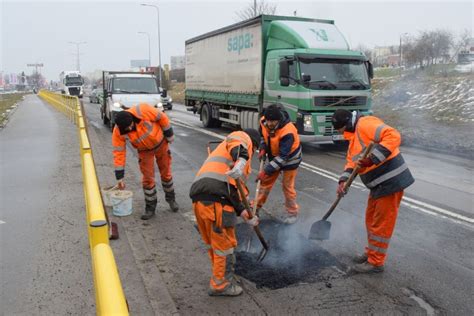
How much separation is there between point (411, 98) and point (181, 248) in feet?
57.4

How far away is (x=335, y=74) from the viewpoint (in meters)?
10.8

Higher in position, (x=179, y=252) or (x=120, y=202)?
(x=120, y=202)

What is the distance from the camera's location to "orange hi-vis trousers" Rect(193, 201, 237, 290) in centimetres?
364

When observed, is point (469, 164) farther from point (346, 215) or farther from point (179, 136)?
point (179, 136)

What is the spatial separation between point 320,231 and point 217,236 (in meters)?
1.59

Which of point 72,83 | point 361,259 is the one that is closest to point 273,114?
point 361,259

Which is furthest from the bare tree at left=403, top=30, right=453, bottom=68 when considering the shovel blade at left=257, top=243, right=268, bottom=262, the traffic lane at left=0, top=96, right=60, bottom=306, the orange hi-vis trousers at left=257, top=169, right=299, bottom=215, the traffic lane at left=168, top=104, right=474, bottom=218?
the shovel blade at left=257, top=243, right=268, bottom=262

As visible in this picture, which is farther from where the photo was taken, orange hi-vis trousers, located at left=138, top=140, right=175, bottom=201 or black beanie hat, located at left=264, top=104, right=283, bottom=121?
orange hi-vis trousers, located at left=138, top=140, right=175, bottom=201

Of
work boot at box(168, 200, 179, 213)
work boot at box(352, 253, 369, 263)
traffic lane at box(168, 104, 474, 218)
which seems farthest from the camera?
traffic lane at box(168, 104, 474, 218)

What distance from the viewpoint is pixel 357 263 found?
441cm

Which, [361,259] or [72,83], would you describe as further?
[72,83]

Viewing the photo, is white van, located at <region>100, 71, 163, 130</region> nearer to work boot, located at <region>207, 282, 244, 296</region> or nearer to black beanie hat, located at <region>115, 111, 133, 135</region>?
black beanie hat, located at <region>115, 111, 133, 135</region>

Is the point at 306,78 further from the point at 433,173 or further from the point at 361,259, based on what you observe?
the point at 361,259

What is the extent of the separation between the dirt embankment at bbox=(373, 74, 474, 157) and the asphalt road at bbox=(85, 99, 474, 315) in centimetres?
388
